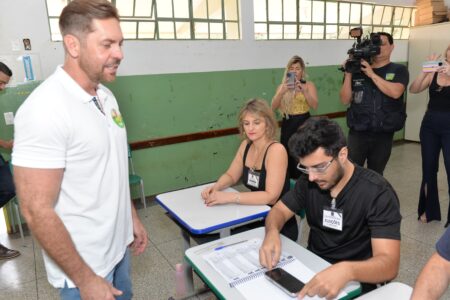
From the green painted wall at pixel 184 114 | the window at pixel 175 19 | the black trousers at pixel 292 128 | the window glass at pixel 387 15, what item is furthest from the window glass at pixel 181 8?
the window glass at pixel 387 15

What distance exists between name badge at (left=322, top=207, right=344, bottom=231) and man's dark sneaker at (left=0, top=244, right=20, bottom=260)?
2649 mm

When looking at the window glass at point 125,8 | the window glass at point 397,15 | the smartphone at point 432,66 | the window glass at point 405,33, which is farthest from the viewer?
the window glass at point 405,33

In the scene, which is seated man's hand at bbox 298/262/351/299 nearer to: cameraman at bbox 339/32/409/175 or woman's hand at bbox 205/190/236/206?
woman's hand at bbox 205/190/236/206

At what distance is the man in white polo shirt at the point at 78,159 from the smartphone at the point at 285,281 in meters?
0.50

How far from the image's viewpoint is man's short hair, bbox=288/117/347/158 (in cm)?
130

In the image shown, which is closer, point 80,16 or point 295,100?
point 80,16

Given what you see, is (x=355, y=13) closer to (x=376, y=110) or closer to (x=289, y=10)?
(x=289, y=10)

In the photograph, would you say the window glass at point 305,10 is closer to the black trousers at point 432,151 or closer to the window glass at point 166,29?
the window glass at point 166,29

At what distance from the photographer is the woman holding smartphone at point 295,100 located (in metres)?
3.37

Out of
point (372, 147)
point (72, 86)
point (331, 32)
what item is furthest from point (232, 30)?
point (72, 86)

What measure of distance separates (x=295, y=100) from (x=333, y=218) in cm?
223

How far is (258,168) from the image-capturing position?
2059 millimetres

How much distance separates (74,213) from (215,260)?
0.55 metres

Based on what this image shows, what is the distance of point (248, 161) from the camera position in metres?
2.17
